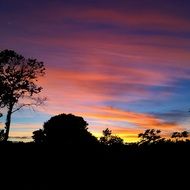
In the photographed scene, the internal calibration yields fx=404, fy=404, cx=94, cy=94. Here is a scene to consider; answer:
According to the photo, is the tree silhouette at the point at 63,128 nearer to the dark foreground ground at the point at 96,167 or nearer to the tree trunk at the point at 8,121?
the tree trunk at the point at 8,121

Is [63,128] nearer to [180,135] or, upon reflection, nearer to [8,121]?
[8,121]

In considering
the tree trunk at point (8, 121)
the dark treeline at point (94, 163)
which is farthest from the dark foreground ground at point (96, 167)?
the tree trunk at point (8, 121)

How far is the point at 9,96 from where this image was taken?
5709 cm

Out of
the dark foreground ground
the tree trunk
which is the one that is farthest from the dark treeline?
the tree trunk

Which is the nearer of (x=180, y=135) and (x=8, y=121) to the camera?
(x=180, y=135)

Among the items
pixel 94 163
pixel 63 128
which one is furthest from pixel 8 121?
pixel 94 163

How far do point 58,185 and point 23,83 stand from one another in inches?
1720

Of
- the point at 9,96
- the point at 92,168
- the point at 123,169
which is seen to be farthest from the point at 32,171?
the point at 9,96

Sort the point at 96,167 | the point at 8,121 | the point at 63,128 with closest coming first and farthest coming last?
the point at 96,167 → the point at 8,121 → the point at 63,128

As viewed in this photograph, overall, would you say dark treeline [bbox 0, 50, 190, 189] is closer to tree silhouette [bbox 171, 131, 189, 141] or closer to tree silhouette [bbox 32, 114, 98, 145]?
tree silhouette [bbox 171, 131, 189, 141]

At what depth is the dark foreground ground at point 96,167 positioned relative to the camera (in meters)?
15.1

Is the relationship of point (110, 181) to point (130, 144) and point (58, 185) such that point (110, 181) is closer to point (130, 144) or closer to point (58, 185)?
point (58, 185)

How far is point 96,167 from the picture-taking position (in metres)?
16.4

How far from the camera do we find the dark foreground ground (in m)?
15.1
